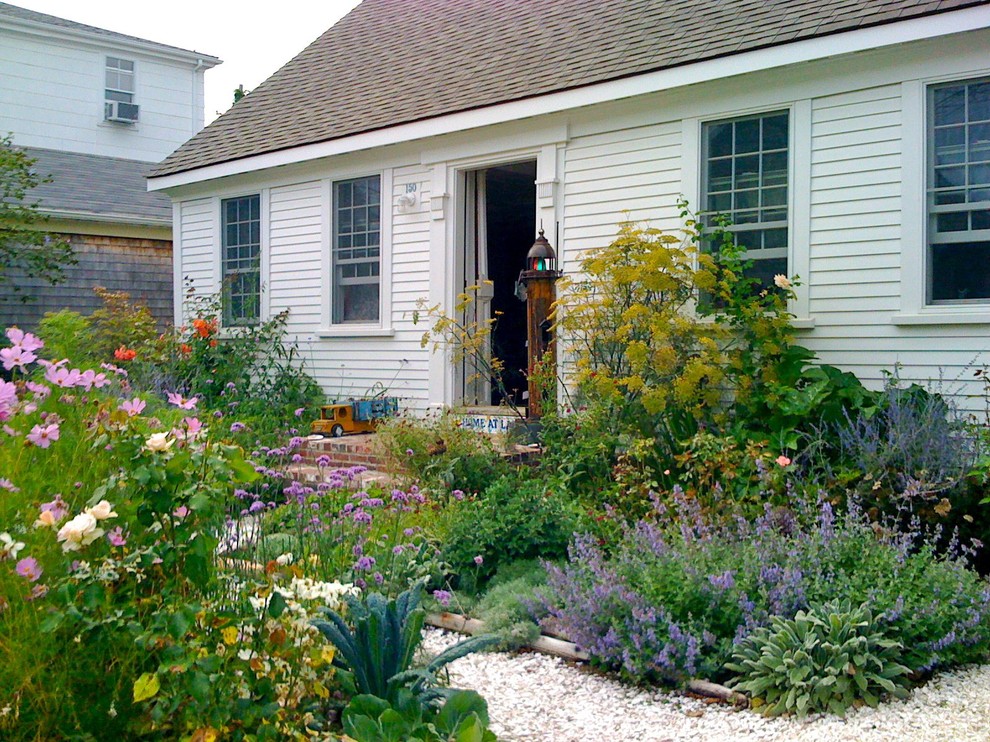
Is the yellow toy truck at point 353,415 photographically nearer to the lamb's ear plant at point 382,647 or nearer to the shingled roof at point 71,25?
the lamb's ear plant at point 382,647

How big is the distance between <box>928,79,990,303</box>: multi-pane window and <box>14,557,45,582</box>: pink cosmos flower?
246 inches

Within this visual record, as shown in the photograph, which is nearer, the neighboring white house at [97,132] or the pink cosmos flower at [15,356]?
the pink cosmos flower at [15,356]

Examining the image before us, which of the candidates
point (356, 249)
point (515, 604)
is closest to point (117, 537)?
point (515, 604)

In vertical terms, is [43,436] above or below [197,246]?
below

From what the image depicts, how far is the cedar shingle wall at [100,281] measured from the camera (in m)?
14.9

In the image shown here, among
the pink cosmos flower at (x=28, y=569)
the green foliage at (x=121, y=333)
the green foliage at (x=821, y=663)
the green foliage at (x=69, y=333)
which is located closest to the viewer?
the pink cosmos flower at (x=28, y=569)

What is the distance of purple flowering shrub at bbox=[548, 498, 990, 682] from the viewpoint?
4160mm

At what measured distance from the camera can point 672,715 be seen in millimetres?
3912

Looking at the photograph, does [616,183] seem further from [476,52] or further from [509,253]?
[509,253]

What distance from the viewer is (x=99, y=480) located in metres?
3.25

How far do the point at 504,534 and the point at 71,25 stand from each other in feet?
59.1

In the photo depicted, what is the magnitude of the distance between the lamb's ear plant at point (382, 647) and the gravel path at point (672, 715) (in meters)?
0.43

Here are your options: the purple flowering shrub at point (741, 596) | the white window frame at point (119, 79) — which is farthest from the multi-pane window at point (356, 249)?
the white window frame at point (119, 79)

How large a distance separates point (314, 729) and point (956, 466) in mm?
3995
